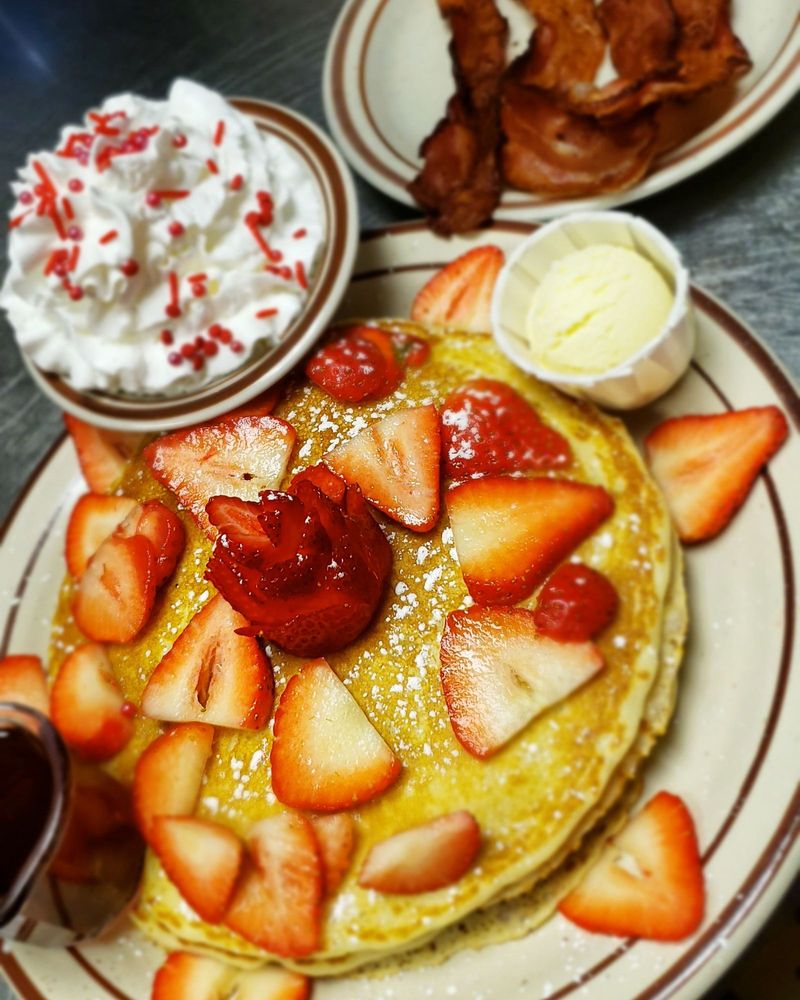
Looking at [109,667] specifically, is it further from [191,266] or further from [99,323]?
[191,266]

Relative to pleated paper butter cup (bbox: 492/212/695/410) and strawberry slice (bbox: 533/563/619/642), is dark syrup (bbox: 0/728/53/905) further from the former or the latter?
pleated paper butter cup (bbox: 492/212/695/410)

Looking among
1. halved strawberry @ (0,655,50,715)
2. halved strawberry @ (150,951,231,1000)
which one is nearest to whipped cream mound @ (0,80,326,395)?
halved strawberry @ (0,655,50,715)

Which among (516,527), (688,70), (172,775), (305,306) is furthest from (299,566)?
(688,70)

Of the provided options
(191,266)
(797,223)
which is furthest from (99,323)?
(797,223)

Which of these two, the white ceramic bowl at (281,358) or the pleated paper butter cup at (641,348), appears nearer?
the pleated paper butter cup at (641,348)

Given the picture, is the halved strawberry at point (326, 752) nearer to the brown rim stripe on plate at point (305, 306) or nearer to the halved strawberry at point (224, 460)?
the halved strawberry at point (224, 460)

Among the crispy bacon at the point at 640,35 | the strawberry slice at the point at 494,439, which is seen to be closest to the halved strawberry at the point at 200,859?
the strawberry slice at the point at 494,439

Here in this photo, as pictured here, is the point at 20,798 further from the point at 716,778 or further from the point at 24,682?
the point at 716,778
